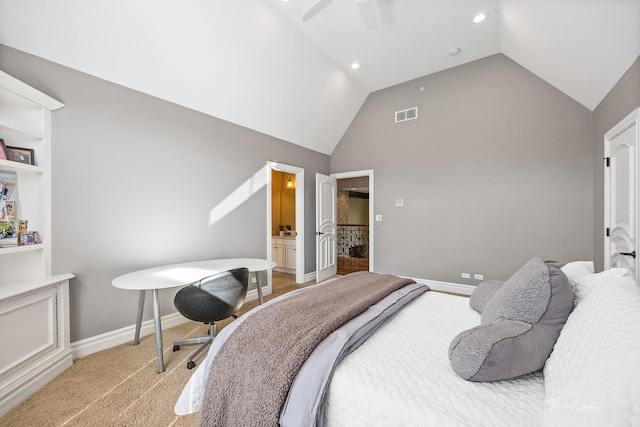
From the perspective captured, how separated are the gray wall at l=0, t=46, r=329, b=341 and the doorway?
2.40 meters

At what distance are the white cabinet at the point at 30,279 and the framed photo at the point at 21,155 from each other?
0.01 meters

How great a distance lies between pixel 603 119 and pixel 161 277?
478 centimetres

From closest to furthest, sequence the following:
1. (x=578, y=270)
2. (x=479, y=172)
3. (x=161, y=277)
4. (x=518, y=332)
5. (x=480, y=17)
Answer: (x=518, y=332) → (x=578, y=270) → (x=161, y=277) → (x=480, y=17) → (x=479, y=172)

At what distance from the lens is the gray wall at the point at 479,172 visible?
317 cm

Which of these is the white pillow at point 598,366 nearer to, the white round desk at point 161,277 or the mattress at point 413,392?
the mattress at point 413,392

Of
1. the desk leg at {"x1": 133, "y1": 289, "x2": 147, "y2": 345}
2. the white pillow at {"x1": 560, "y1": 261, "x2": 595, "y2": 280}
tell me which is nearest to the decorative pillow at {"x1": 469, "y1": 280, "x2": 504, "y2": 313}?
the white pillow at {"x1": 560, "y1": 261, "x2": 595, "y2": 280}

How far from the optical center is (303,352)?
3.49 ft

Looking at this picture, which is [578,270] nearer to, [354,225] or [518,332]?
[518,332]

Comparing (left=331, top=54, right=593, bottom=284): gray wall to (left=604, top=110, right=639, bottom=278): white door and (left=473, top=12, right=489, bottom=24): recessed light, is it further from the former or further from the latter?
(left=473, top=12, right=489, bottom=24): recessed light

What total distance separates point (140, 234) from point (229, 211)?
1039 mm

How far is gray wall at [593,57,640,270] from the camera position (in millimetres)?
2080

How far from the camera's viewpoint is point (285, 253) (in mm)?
5191

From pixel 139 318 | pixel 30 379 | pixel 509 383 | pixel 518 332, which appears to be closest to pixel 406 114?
pixel 518 332

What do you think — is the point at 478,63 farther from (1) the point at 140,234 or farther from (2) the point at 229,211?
(1) the point at 140,234
